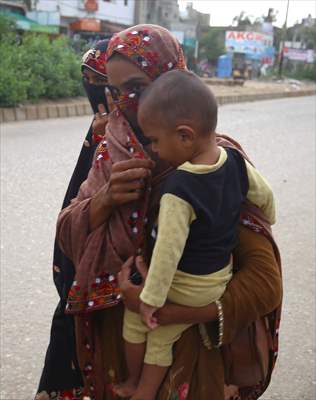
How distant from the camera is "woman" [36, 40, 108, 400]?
62.6 inches

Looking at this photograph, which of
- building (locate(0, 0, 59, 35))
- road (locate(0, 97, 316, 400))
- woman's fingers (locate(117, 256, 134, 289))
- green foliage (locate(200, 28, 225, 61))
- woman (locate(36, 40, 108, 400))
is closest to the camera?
woman's fingers (locate(117, 256, 134, 289))

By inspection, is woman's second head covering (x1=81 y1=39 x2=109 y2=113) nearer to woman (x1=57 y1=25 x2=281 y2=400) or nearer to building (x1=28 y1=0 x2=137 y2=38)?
woman (x1=57 y1=25 x2=281 y2=400)

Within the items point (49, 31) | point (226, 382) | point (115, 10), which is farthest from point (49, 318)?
point (115, 10)

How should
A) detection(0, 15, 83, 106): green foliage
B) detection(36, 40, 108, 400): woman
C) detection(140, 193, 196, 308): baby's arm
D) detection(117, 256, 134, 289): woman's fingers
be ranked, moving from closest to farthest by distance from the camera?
1. detection(140, 193, 196, 308): baby's arm
2. detection(117, 256, 134, 289): woman's fingers
3. detection(36, 40, 108, 400): woman
4. detection(0, 15, 83, 106): green foliage

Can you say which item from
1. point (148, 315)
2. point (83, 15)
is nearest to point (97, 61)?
point (148, 315)

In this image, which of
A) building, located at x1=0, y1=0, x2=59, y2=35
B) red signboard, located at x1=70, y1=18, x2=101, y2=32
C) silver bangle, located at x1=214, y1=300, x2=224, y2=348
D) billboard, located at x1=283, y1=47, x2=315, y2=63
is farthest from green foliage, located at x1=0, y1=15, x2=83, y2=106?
billboard, located at x1=283, y1=47, x2=315, y2=63

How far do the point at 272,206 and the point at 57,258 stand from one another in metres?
0.63

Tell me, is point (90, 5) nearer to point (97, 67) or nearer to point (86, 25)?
point (86, 25)

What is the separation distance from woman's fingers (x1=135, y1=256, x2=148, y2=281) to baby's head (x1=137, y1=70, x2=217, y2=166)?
0.24 meters

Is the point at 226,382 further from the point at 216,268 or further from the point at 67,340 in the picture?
the point at 67,340

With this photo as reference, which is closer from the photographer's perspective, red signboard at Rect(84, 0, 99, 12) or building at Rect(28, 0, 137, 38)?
building at Rect(28, 0, 137, 38)

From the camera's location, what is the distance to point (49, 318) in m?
3.08

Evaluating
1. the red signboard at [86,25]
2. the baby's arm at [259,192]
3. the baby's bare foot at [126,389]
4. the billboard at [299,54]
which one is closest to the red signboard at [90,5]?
the red signboard at [86,25]

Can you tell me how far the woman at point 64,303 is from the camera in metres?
1.59
